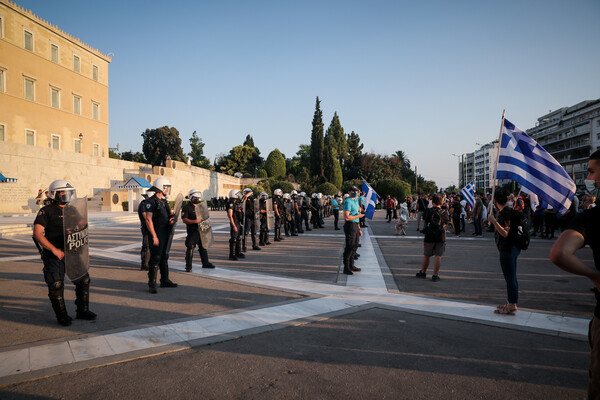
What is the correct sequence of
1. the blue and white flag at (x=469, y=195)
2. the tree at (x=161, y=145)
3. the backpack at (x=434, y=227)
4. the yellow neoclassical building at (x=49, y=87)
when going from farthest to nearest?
the tree at (x=161, y=145)
the yellow neoclassical building at (x=49, y=87)
the blue and white flag at (x=469, y=195)
the backpack at (x=434, y=227)

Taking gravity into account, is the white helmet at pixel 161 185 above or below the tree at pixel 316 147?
below

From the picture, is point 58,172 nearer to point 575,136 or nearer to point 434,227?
point 434,227

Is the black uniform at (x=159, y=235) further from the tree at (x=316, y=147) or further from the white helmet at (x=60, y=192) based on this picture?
the tree at (x=316, y=147)

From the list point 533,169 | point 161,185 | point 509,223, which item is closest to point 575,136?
point 533,169

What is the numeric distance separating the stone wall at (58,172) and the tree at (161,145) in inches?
1080

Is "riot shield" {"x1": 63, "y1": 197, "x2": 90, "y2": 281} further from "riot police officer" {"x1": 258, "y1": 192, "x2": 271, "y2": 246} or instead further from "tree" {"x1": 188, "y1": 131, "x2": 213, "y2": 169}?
"tree" {"x1": 188, "y1": 131, "x2": 213, "y2": 169}

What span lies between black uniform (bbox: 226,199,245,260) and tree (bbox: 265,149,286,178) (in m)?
59.9

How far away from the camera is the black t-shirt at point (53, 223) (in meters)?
4.41

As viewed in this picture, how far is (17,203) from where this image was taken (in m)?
27.4

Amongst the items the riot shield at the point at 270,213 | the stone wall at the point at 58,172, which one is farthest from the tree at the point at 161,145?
the riot shield at the point at 270,213

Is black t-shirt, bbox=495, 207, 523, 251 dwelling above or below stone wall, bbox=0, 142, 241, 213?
below

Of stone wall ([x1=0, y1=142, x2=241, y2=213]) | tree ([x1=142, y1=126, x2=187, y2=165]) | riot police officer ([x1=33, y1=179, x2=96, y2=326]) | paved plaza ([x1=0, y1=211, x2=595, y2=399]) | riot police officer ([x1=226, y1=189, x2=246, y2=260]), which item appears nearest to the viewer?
paved plaza ([x1=0, y1=211, x2=595, y2=399])

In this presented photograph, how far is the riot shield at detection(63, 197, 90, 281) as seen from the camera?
4453 mm

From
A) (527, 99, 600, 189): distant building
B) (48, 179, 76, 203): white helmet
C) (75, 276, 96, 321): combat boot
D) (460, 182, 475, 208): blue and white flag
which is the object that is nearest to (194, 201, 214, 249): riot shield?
(75, 276, 96, 321): combat boot
